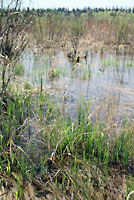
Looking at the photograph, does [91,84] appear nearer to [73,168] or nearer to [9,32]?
[9,32]

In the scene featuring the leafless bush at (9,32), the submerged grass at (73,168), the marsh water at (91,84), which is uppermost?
the leafless bush at (9,32)

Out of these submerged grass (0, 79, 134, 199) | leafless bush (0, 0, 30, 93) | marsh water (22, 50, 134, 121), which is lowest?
submerged grass (0, 79, 134, 199)

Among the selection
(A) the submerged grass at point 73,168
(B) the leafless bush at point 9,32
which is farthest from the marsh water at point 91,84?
(A) the submerged grass at point 73,168

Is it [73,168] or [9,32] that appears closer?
[73,168]

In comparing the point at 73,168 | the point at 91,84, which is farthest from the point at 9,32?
the point at 73,168

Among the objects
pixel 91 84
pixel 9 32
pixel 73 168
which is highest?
pixel 9 32

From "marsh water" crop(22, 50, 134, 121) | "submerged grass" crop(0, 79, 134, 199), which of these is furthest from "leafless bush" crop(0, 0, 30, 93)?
"submerged grass" crop(0, 79, 134, 199)

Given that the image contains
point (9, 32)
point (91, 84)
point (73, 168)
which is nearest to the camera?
point (73, 168)

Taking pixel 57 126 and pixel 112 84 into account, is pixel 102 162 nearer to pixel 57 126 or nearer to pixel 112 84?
pixel 57 126

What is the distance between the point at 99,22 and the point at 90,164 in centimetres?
986

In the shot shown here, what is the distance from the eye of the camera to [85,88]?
144 inches

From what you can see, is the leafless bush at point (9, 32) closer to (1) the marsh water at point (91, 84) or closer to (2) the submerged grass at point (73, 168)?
(1) the marsh water at point (91, 84)

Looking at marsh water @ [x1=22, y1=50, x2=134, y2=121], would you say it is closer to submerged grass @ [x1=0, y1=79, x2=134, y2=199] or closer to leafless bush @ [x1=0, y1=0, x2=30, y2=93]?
leafless bush @ [x1=0, y1=0, x2=30, y2=93]

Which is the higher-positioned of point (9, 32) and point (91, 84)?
point (9, 32)
